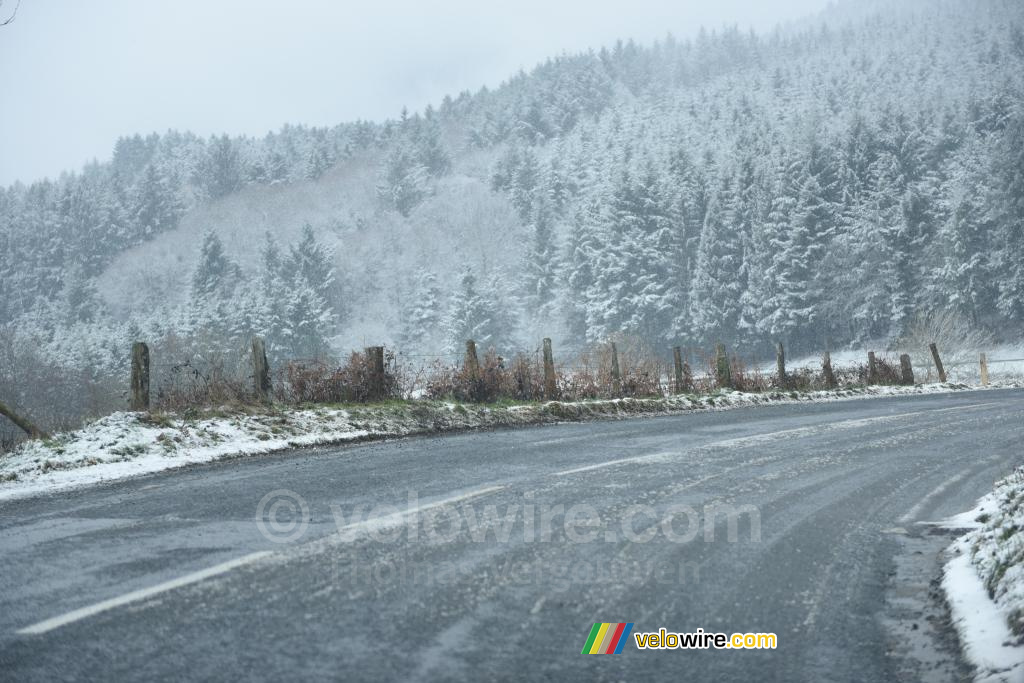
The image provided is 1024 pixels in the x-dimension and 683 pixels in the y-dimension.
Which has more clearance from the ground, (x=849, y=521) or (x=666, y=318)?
(x=666, y=318)

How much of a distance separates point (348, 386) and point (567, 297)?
80.8 metres

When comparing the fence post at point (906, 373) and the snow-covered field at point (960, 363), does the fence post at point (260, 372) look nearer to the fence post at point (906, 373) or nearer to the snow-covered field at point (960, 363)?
the snow-covered field at point (960, 363)

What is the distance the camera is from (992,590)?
169 inches

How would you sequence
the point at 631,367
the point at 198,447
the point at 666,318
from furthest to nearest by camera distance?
the point at 666,318 < the point at 631,367 < the point at 198,447

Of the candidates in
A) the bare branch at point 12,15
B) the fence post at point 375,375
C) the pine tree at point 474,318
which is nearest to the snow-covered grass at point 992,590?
the fence post at point 375,375

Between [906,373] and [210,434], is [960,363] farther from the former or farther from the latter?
[210,434]

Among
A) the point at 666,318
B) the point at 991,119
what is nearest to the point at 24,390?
the point at 666,318

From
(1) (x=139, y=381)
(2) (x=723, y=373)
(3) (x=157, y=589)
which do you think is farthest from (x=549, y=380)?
(3) (x=157, y=589)

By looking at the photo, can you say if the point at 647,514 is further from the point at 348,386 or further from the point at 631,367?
the point at 631,367

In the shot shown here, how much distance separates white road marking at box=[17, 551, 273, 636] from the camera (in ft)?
12.0

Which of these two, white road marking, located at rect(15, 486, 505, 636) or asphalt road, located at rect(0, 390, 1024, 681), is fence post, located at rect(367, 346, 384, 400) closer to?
asphalt road, located at rect(0, 390, 1024, 681)

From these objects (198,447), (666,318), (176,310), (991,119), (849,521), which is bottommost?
(849,521)

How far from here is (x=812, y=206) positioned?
77.8 meters

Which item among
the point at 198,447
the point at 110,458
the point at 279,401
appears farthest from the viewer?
the point at 279,401
